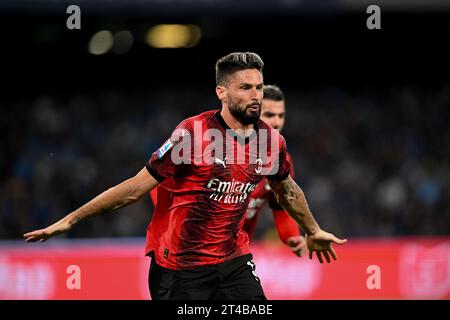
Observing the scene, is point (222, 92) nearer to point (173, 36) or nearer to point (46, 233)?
point (46, 233)

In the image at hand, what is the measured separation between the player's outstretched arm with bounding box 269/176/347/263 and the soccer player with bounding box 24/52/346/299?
0.98 ft

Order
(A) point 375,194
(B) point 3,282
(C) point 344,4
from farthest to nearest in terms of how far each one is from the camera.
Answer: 1. (A) point 375,194
2. (C) point 344,4
3. (B) point 3,282

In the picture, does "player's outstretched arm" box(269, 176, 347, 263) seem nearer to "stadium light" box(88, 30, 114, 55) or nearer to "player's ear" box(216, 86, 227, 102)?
"player's ear" box(216, 86, 227, 102)

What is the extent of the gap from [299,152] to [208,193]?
11.0 m

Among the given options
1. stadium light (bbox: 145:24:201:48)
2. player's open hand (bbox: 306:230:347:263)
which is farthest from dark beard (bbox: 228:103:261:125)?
stadium light (bbox: 145:24:201:48)

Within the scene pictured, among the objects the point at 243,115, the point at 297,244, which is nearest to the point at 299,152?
the point at 297,244

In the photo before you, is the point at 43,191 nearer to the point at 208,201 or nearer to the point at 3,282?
the point at 3,282

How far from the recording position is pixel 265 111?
24.5 feet

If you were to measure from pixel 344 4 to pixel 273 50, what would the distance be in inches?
178

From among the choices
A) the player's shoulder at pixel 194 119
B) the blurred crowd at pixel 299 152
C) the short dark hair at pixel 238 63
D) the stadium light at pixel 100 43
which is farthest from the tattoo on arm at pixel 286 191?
the stadium light at pixel 100 43

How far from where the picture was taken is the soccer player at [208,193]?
5395 millimetres

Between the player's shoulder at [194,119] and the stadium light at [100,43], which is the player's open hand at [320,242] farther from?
the stadium light at [100,43]

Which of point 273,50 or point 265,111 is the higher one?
point 273,50

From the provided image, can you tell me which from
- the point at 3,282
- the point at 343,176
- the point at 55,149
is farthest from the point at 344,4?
the point at 3,282
